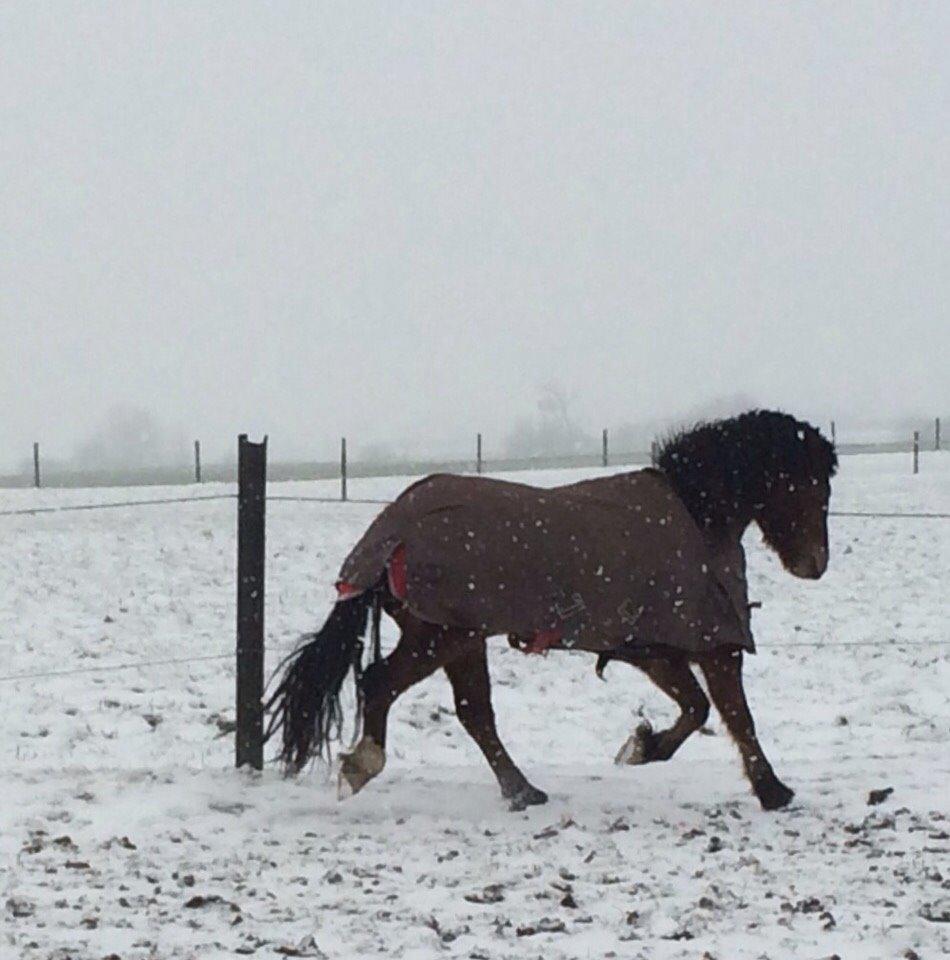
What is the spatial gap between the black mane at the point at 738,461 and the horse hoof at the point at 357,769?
162 centimetres

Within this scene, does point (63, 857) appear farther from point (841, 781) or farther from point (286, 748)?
point (841, 781)

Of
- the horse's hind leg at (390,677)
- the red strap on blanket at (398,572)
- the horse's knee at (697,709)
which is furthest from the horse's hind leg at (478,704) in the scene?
the horse's knee at (697,709)

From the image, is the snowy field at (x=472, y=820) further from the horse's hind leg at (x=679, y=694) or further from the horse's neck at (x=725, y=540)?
the horse's neck at (x=725, y=540)

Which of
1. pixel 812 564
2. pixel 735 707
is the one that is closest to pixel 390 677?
pixel 735 707

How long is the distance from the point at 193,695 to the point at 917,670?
16.1ft

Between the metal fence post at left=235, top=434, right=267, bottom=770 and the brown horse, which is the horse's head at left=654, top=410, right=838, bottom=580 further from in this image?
the metal fence post at left=235, top=434, right=267, bottom=770

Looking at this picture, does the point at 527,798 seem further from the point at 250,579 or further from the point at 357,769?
the point at 250,579

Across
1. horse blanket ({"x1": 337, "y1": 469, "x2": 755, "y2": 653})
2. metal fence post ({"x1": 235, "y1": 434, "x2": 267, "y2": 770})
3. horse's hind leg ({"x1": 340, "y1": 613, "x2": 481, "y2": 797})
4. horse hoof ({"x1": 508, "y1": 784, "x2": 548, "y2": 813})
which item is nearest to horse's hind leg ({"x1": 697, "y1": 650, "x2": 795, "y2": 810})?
horse blanket ({"x1": 337, "y1": 469, "x2": 755, "y2": 653})

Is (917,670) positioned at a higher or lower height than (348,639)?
lower

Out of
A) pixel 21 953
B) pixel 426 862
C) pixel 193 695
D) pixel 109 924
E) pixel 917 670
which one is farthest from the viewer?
pixel 917 670

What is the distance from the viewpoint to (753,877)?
4.41 m

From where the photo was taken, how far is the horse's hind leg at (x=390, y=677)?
18.1 feet

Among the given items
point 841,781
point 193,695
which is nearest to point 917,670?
point 841,781

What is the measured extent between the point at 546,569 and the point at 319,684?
100 centimetres
